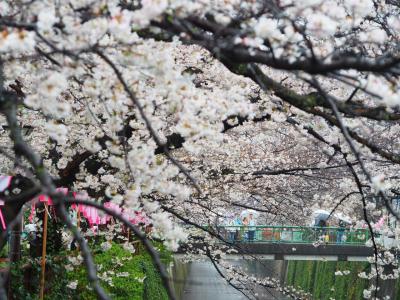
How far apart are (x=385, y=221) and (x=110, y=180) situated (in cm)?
490

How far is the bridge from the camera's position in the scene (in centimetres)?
2452

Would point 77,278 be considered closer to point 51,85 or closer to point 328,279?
point 51,85

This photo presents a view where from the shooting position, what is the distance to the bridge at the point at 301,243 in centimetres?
2452

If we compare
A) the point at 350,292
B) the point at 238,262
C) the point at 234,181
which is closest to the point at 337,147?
the point at 234,181

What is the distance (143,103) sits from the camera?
11.7ft

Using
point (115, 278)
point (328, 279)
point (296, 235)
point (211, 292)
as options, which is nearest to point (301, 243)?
point (296, 235)

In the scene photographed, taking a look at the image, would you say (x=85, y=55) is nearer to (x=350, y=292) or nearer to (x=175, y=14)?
(x=175, y=14)

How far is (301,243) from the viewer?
24875 mm

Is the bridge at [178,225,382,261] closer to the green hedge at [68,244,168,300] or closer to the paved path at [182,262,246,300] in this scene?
the paved path at [182,262,246,300]

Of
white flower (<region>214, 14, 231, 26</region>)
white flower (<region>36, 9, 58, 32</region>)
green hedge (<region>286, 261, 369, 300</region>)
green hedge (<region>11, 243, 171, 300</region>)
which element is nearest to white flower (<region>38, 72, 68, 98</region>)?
white flower (<region>36, 9, 58, 32</region>)

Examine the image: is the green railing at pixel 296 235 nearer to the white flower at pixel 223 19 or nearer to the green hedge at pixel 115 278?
the green hedge at pixel 115 278

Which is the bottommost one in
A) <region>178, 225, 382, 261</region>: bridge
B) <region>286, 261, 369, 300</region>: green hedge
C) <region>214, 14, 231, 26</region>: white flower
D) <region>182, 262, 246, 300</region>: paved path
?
<region>182, 262, 246, 300</region>: paved path

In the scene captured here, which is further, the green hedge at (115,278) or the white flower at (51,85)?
the green hedge at (115,278)

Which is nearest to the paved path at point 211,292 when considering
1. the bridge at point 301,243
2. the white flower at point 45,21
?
the bridge at point 301,243
